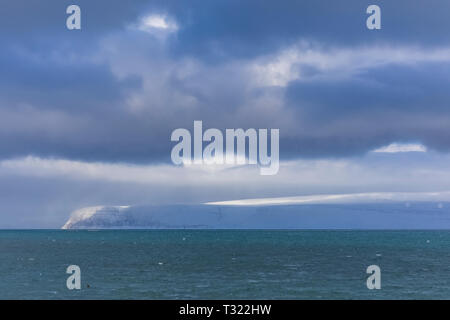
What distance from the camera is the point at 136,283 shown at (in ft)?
273

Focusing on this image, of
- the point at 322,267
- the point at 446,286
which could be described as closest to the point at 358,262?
the point at 322,267

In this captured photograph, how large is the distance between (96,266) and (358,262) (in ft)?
185

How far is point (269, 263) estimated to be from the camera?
116625 mm

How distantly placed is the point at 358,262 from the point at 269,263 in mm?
20470
